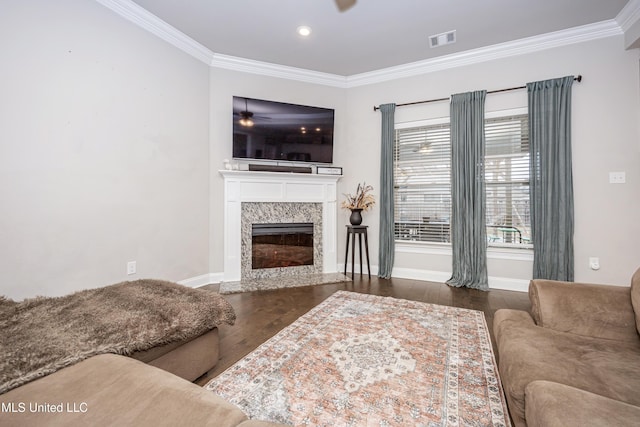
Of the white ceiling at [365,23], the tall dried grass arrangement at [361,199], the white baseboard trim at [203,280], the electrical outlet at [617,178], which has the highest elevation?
the white ceiling at [365,23]

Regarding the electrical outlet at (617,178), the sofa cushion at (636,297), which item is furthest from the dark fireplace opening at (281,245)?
the electrical outlet at (617,178)

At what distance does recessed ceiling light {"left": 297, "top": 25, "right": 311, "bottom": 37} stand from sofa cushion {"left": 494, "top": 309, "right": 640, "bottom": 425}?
342 cm

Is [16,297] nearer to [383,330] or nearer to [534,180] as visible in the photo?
[383,330]

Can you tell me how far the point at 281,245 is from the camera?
164 inches

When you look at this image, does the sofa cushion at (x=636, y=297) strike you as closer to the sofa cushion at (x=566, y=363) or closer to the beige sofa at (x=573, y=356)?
the beige sofa at (x=573, y=356)

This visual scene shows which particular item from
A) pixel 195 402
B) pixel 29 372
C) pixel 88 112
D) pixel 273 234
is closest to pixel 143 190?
pixel 88 112

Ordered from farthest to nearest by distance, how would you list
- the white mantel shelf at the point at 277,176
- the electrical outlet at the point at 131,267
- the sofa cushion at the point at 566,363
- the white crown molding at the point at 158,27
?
the white mantel shelf at the point at 277,176, the electrical outlet at the point at 131,267, the white crown molding at the point at 158,27, the sofa cushion at the point at 566,363

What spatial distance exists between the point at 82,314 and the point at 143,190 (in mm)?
1834

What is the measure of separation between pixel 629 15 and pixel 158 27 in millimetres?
4906

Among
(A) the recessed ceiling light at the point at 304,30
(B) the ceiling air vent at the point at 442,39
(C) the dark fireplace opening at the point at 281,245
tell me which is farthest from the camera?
(C) the dark fireplace opening at the point at 281,245

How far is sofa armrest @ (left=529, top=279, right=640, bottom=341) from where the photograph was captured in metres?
1.38

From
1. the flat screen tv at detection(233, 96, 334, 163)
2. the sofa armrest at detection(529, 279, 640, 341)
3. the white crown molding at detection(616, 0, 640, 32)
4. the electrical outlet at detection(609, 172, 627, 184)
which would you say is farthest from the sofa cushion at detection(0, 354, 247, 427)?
the white crown molding at detection(616, 0, 640, 32)

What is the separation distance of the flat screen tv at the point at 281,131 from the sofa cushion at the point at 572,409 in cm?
367

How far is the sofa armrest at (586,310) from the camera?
4.53 ft
